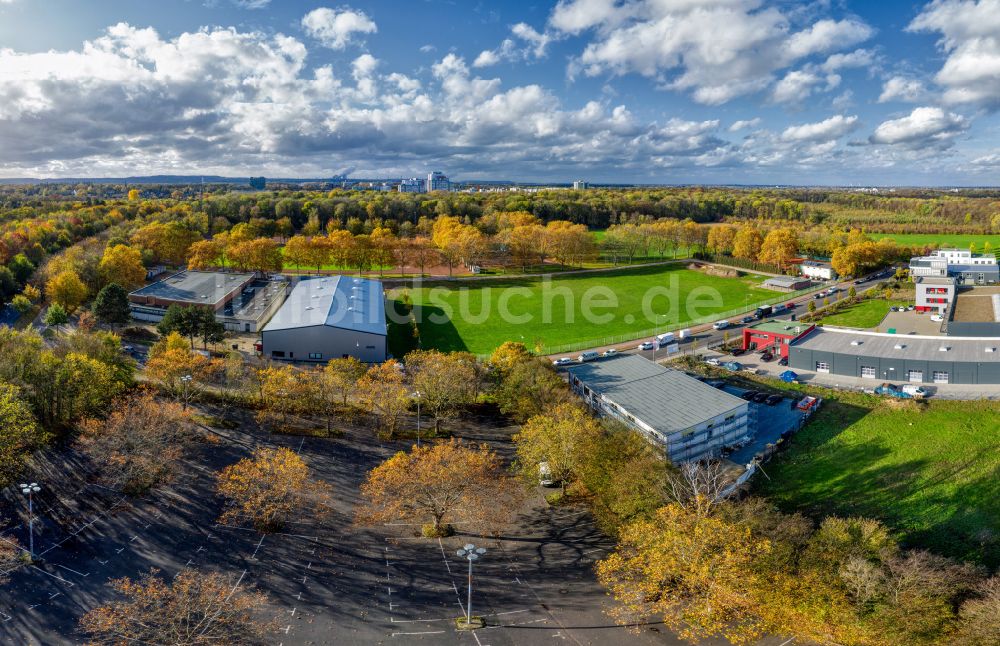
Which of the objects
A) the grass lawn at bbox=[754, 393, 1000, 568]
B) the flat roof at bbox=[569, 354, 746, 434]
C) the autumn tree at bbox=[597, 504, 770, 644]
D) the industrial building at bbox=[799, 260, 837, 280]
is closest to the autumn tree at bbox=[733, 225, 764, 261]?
the industrial building at bbox=[799, 260, 837, 280]

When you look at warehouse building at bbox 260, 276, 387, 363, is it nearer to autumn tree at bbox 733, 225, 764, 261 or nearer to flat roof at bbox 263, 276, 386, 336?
flat roof at bbox 263, 276, 386, 336

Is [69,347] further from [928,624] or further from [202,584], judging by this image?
[928,624]

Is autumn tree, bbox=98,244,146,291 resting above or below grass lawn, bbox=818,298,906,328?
above

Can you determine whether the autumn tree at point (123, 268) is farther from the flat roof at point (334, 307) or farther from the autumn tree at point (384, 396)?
the autumn tree at point (384, 396)

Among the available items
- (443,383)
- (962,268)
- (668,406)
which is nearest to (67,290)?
(443,383)

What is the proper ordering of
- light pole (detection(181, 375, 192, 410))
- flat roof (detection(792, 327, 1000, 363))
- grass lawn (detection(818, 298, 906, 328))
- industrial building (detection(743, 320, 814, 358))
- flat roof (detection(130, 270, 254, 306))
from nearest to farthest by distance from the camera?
light pole (detection(181, 375, 192, 410)) < flat roof (detection(792, 327, 1000, 363)) < industrial building (detection(743, 320, 814, 358)) < grass lawn (detection(818, 298, 906, 328)) < flat roof (detection(130, 270, 254, 306))

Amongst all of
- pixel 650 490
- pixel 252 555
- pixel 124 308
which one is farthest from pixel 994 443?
pixel 124 308
